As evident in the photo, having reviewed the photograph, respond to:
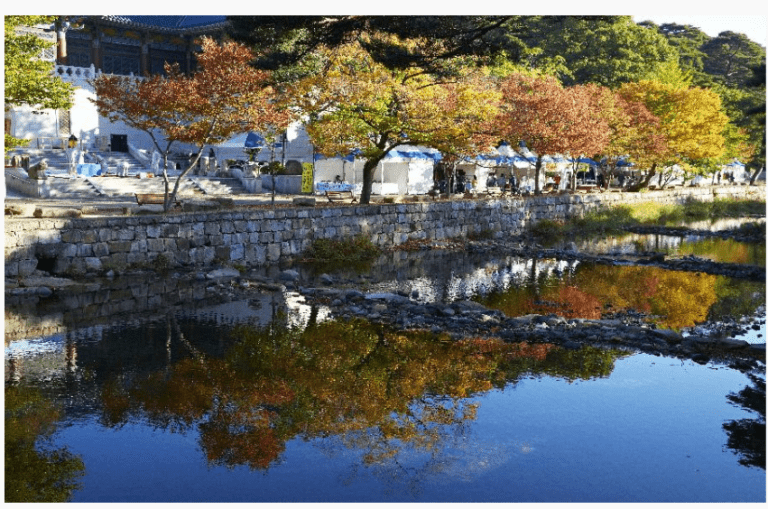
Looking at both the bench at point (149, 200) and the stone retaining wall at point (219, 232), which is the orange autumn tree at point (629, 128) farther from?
the bench at point (149, 200)

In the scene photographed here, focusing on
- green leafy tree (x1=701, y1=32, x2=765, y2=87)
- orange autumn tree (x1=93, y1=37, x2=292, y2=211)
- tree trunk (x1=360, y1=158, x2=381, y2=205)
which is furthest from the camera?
green leafy tree (x1=701, y1=32, x2=765, y2=87)

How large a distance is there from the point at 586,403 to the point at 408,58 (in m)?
7.54

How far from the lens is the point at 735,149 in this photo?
156 ft

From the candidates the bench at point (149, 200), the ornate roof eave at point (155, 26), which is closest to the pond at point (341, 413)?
the bench at point (149, 200)

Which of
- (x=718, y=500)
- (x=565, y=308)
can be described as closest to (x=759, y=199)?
(x=565, y=308)

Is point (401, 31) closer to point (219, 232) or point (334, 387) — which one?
point (334, 387)

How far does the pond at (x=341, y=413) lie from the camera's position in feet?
23.9

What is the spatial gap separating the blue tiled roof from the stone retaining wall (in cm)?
2077

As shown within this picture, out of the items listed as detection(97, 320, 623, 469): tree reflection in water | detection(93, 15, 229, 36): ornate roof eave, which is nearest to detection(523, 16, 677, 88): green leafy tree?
detection(93, 15, 229, 36): ornate roof eave

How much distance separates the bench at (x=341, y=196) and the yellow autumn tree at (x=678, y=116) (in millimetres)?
17245

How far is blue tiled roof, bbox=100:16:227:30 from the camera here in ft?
136

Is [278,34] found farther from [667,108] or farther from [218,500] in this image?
[667,108]

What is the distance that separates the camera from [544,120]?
30516mm

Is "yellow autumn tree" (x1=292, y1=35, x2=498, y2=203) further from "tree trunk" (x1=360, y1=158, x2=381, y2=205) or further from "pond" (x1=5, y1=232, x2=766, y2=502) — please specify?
"pond" (x1=5, y1=232, x2=766, y2=502)
